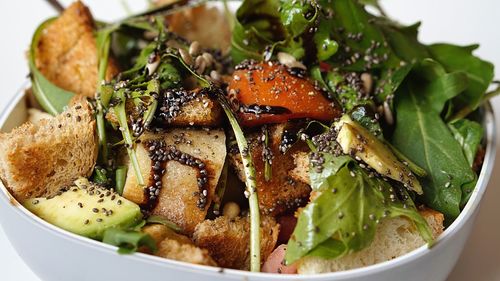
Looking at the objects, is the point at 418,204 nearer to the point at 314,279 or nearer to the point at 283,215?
the point at 283,215

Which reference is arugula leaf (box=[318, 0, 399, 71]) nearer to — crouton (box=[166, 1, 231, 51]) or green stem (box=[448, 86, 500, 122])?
green stem (box=[448, 86, 500, 122])

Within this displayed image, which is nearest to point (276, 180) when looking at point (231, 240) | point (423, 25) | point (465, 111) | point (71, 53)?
point (231, 240)

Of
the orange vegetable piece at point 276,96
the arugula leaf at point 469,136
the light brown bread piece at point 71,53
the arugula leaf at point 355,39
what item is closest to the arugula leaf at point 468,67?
the arugula leaf at point 469,136

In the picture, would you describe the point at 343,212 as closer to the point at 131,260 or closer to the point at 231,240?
the point at 231,240

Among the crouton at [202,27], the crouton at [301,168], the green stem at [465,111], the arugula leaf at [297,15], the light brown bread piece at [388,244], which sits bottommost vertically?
the light brown bread piece at [388,244]

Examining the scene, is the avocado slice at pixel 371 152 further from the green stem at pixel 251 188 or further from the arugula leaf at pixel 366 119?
the green stem at pixel 251 188

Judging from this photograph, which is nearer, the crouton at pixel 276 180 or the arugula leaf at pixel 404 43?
the crouton at pixel 276 180
